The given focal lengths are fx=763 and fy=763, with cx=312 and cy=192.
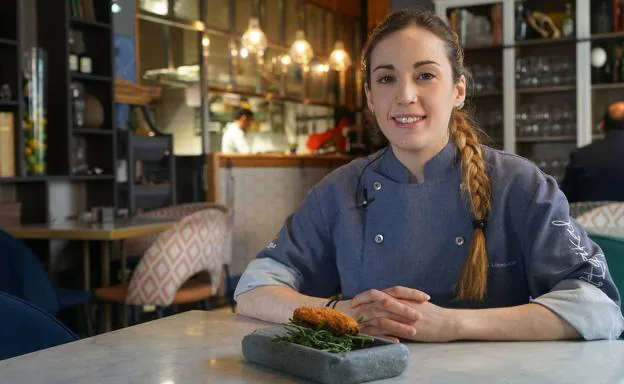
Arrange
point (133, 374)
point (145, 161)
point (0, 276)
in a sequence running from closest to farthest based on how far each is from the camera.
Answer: point (133, 374)
point (0, 276)
point (145, 161)

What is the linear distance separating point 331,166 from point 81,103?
4.55 meters

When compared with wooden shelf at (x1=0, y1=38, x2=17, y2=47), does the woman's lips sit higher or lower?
lower

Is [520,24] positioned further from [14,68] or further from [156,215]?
[14,68]

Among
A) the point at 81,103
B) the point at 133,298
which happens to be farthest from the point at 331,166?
the point at 133,298

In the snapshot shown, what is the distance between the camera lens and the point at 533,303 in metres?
1.36

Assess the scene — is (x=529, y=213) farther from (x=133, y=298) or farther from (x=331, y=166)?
(x=331, y=166)

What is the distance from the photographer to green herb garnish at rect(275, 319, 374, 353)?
3.38 ft

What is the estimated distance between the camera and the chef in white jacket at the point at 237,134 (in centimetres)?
805

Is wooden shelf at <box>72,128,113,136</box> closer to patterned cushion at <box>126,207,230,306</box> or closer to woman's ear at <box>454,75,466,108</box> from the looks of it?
patterned cushion at <box>126,207,230,306</box>

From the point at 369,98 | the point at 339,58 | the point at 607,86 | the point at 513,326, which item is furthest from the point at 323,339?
the point at 339,58

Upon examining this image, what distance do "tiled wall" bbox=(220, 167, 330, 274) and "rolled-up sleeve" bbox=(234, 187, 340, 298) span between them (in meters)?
5.57

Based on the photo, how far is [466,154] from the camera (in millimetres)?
1604

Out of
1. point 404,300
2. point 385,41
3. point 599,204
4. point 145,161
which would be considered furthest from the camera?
point 145,161

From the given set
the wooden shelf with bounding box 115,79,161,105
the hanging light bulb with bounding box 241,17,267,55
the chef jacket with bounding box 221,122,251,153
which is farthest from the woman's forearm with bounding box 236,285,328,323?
the chef jacket with bounding box 221,122,251,153
